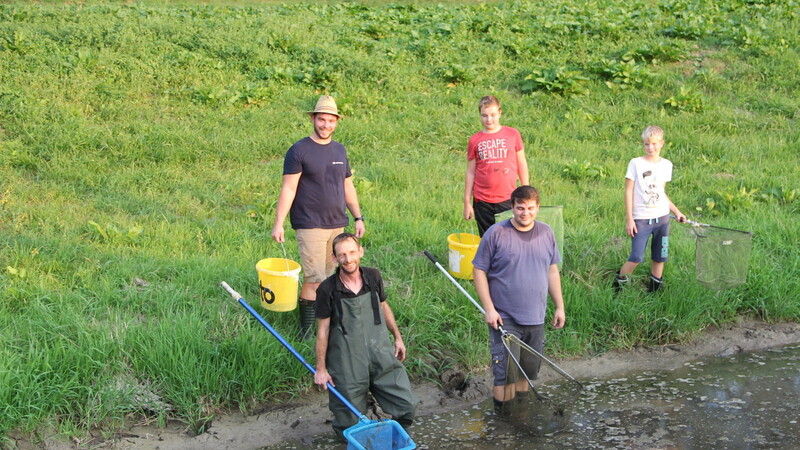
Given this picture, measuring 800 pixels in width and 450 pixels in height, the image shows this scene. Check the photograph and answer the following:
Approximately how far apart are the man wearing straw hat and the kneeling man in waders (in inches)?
41.7

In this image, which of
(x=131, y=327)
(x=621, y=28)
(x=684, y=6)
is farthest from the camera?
(x=684, y=6)

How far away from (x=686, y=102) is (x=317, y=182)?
8.00 metres

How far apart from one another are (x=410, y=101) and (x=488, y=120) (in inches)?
239

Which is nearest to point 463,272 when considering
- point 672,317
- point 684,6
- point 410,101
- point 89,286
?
point 672,317

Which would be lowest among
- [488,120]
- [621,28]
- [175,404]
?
[175,404]

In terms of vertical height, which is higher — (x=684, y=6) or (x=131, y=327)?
(x=684, y=6)

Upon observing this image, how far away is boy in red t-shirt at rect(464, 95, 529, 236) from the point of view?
21.1 feet

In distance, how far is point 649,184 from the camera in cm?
646

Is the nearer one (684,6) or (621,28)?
(621,28)

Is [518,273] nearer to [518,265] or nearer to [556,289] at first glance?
[518,265]

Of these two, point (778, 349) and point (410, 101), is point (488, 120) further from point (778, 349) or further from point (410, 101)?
point (410, 101)

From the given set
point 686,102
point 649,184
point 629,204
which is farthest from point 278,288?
point 686,102

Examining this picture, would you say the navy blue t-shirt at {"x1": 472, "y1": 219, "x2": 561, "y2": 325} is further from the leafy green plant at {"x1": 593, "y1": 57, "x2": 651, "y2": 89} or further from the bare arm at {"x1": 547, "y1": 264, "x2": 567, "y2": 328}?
the leafy green plant at {"x1": 593, "y1": 57, "x2": 651, "y2": 89}

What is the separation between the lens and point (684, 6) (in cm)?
1573
